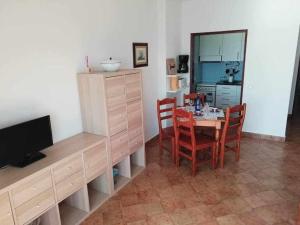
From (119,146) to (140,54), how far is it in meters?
1.66

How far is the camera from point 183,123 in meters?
3.01

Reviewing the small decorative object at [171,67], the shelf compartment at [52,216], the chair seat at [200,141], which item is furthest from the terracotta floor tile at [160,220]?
the small decorative object at [171,67]

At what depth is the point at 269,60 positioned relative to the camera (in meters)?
3.98

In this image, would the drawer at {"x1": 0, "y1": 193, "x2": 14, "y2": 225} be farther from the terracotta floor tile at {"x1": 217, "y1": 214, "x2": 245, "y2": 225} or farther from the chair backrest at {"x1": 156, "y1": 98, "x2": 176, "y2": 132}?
the chair backrest at {"x1": 156, "y1": 98, "x2": 176, "y2": 132}

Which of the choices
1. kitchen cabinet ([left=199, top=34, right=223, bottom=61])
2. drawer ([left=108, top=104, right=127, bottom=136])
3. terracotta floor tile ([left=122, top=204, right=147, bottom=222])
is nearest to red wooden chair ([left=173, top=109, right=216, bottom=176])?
drawer ([left=108, top=104, right=127, bottom=136])

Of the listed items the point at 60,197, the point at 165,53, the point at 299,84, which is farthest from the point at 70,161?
the point at 299,84

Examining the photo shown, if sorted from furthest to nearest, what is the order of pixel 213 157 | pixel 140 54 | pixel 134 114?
pixel 140 54 → pixel 213 157 → pixel 134 114

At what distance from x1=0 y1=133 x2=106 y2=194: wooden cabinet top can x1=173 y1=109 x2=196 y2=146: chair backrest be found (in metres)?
1.04

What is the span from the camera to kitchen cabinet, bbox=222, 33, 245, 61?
5.05 m

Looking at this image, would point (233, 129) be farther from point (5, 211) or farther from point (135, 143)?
point (5, 211)

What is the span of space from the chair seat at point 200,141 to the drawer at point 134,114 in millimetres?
662

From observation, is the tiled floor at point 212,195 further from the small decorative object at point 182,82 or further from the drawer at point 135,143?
the small decorative object at point 182,82

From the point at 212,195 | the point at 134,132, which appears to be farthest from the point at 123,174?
the point at 212,195

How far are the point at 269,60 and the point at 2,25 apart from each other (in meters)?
3.92
